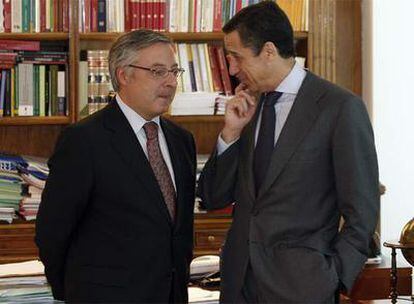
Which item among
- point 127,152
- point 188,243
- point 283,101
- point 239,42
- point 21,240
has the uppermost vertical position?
point 239,42

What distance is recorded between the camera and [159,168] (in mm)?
2623

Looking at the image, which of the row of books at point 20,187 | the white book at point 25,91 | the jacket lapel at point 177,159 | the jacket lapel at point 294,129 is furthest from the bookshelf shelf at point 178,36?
the jacket lapel at point 294,129

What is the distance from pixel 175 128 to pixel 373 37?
A: 6.40 ft

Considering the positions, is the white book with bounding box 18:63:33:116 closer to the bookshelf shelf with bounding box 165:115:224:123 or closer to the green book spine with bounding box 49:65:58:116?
the green book spine with bounding box 49:65:58:116

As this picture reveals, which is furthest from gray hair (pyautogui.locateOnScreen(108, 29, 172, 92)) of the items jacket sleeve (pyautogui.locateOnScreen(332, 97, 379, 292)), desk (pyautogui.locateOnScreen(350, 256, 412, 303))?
desk (pyautogui.locateOnScreen(350, 256, 412, 303))

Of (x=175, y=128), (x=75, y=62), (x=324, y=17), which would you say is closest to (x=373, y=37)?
(x=324, y=17)

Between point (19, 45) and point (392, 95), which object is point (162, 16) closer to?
point (19, 45)

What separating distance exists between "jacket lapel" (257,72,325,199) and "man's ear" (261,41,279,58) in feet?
0.47

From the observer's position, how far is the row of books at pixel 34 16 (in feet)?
13.7

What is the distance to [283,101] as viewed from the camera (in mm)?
2463

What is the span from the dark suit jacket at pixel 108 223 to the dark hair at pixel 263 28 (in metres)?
0.46

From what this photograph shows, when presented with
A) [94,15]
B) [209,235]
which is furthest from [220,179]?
[94,15]

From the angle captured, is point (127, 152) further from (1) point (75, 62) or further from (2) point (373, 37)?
(2) point (373, 37)

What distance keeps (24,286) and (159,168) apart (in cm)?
56
